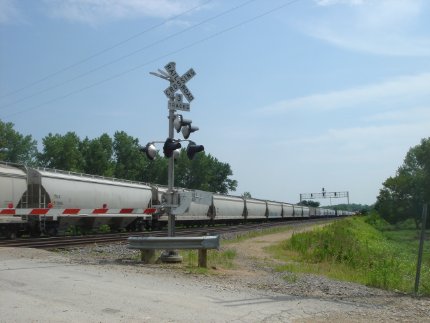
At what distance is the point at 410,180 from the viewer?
3866 inches

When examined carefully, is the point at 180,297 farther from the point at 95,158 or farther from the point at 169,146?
the point at 95,158

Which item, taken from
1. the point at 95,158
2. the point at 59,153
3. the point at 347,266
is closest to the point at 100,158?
the point at 95,158

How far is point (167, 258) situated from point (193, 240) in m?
1.45

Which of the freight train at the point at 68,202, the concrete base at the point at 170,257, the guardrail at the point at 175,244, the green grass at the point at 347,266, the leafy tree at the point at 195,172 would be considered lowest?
the green grass at the point at 347,266

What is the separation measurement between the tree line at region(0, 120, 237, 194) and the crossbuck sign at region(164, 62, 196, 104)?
204 ft

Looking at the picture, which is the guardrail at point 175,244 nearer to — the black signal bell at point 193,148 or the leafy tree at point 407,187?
the black signal bell at point 193,148

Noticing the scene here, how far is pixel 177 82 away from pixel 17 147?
249 feet

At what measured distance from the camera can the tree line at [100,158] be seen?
76812 millimetres

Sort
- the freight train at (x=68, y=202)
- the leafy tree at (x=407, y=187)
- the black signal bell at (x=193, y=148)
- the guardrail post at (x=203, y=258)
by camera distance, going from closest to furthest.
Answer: the guardrail post at (x=203, y=258)
the black signal bell at (x=193, y=148)
the freight train at (x=68, y=202)
the leafy tree at (x=407, y=187)

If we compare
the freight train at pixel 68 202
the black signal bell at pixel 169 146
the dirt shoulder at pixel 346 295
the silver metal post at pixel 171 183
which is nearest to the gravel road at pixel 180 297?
the dirt shoulder at pixel 346 295

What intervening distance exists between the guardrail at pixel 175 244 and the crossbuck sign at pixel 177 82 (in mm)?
3765

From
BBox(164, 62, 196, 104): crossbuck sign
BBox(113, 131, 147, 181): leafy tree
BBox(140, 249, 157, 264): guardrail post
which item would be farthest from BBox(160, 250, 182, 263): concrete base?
BBox(113, 131, 147, 181): leafy tree

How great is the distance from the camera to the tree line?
76812 millimetres

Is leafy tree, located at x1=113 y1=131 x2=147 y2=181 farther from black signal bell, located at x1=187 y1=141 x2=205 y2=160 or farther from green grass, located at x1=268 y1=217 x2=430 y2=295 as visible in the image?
black signal bell, located at x1=187 y1=141 x2=205 y2=160
